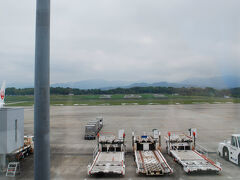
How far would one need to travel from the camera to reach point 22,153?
9.48 meters

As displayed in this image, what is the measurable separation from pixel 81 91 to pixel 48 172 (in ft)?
47.4

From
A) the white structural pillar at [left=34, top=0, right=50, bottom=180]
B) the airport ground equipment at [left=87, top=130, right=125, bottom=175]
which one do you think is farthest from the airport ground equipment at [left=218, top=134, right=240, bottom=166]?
the white structural pillar at [left=34, top=0, right=50, bottom=180]

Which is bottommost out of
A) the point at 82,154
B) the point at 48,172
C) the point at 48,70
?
the point at 82,154

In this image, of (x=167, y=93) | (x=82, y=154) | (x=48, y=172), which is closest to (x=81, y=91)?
(x=82, y=154)

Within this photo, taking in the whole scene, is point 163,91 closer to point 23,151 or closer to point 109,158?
point 109,158

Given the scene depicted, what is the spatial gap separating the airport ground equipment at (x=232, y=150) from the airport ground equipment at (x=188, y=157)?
1.09 meters

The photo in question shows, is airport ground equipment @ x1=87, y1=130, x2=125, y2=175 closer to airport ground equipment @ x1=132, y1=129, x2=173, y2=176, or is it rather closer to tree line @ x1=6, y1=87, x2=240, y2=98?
airport ground equipment @ x1=132, y1=129, x2=173, y2=176

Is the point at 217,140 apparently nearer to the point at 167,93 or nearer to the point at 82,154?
the point at 82,154

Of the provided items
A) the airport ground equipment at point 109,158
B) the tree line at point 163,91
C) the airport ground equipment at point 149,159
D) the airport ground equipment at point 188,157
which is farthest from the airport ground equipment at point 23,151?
the airport ground equipment at point 188,157

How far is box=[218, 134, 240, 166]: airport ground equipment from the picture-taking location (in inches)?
329

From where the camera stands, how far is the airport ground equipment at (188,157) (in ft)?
23.9

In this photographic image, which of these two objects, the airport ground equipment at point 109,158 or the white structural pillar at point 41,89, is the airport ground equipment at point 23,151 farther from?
the white structural pillar at point 41,89

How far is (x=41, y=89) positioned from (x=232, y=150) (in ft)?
32.3

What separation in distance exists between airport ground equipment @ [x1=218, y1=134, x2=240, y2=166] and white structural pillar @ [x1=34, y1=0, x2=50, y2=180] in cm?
926
